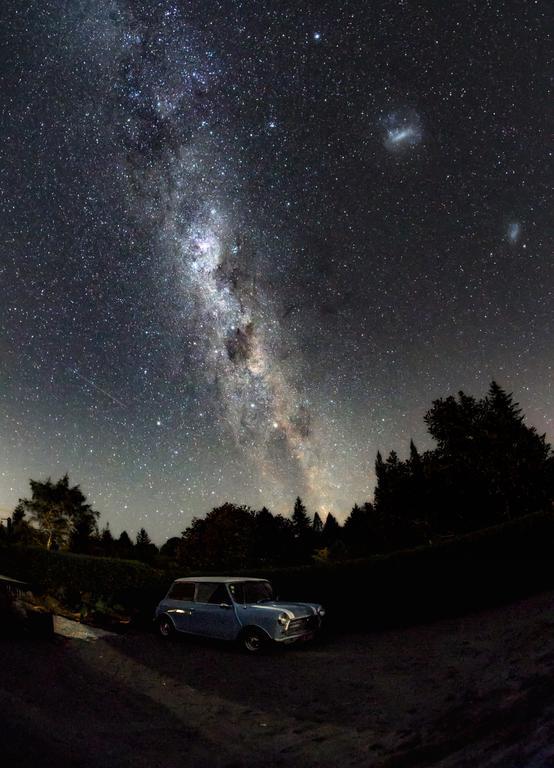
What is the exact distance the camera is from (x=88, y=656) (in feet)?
30.9

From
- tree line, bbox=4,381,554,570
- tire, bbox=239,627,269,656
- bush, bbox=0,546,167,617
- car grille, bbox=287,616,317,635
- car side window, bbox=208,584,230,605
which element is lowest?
tire, bbox=239,627,269,656

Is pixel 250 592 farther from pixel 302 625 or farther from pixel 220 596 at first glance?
pixel 302 625

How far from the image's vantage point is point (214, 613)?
1070 centimetres

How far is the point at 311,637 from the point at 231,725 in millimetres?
4726

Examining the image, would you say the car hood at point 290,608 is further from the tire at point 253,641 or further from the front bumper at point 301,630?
the tire at point 253,641

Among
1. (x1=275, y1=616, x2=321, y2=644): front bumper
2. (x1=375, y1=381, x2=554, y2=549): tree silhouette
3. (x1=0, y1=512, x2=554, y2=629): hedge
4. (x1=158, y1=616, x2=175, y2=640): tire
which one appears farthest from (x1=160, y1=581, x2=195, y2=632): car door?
(x1=375, y1=381, x2=554, y2=549): tree silhouette

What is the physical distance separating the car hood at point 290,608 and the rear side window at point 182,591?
200 centimetres

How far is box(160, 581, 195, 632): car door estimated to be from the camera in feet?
36.9

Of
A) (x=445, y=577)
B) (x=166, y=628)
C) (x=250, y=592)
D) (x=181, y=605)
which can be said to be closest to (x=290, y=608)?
(x=250, y=592)

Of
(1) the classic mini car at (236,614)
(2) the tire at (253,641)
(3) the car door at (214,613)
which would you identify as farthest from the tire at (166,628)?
(2) the tire at (253,641)

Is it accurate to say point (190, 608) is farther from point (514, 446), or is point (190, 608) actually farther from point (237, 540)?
point (514, 446)

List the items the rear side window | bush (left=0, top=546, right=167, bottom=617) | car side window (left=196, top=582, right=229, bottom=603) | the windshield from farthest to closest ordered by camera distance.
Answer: bush (left=0, top=546, right=167, bottom=617), the rear side window, car side window (left=196, top=582, right=229, bottom=603), the windshield

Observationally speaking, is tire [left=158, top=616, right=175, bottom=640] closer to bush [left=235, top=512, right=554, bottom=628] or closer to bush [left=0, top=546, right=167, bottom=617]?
bush [left=0, top=546, right=167, bottom=617]

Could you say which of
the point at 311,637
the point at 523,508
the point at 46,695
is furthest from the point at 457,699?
the point at 523,508
